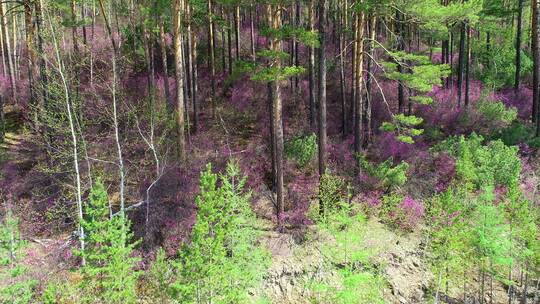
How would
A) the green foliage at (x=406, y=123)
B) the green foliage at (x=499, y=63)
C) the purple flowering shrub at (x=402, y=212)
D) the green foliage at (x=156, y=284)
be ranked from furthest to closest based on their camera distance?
1. the green foliage at (x=499, y=63)
2. the purple flowering shrub at (x=402, y=212)
3. the green foliage at (x=406, y=123)
4. the green foliage at (x=156, y=284)

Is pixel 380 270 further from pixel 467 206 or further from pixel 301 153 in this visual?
pixel 301 153

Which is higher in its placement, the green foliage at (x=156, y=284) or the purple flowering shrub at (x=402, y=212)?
the purple flowering shrub at (x=402, y=212)

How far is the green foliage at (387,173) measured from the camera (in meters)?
17.7

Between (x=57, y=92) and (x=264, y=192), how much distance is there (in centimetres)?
979

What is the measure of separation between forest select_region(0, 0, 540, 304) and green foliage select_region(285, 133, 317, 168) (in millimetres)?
83

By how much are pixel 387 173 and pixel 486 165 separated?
528cm

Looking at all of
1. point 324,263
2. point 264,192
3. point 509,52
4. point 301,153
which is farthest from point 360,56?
point 509,52

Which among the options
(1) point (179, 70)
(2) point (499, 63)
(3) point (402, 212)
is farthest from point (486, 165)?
(2) point (499, 63)

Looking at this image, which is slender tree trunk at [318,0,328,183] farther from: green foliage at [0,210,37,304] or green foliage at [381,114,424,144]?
green foliage at [0,210,37,304]

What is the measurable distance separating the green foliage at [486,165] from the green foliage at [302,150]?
721 cm

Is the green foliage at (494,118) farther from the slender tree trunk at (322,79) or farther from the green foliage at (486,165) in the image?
the slender tree trunk at (322,79)

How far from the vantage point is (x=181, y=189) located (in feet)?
57.9

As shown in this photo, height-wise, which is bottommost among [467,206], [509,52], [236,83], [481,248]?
[481,248]

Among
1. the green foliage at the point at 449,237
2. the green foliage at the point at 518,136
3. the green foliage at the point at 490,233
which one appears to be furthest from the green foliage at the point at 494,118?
the green foliage at the point at 490,233
